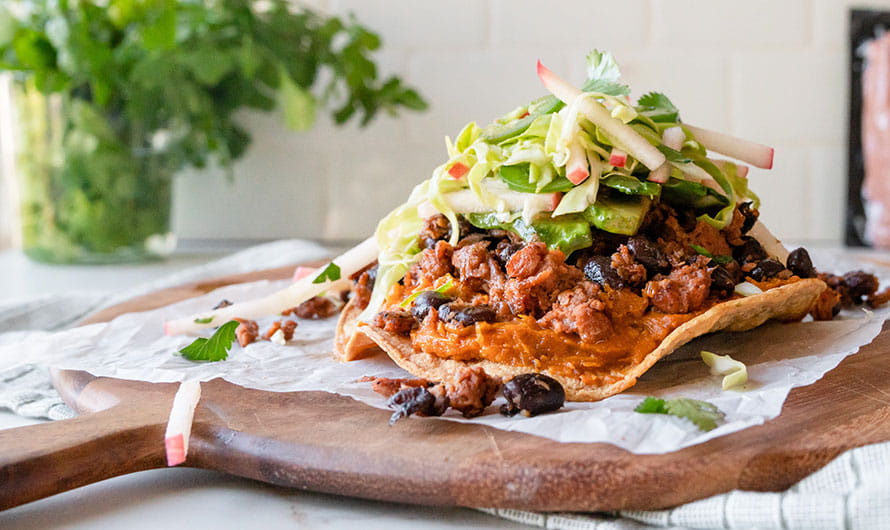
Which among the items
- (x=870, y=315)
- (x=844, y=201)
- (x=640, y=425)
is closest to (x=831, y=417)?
(x=640, y=425)

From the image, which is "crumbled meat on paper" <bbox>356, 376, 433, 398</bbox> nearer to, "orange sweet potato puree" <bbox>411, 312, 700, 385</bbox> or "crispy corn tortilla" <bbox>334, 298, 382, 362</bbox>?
"orange sweet potato puree" <bbox>411, 312, 700, 385</bbox>

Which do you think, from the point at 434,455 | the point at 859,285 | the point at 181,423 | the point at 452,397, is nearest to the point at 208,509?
the point at 181,423

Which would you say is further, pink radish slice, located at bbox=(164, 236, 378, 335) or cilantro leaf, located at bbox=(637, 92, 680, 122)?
pink radish slice, located at bbox=(164, 236, 378, 335)

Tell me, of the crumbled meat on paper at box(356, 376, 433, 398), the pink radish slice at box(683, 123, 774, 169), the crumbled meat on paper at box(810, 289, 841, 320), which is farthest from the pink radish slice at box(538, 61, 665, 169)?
the crumbled meat on paper at box(356, 376, 433, 398)

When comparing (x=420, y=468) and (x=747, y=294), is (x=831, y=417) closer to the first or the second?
(x=747, y=294)

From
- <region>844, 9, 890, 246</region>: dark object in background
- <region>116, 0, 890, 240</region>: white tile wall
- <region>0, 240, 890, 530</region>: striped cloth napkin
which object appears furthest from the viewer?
<region>116, 0, 890, 240</region>: white tile wall

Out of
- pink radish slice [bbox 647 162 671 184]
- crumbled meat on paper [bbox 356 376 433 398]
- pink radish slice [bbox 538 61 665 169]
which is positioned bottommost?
crumbled meat on paper [bbox 356 376 433 398]
